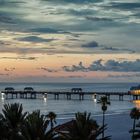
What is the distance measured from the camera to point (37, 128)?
39906 mm

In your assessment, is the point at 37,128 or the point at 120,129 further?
the point at 120,129

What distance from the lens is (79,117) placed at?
47.7 meters

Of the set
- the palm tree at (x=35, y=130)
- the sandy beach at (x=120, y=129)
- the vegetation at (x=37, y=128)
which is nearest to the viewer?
the palm tree at (x=35, y=130)

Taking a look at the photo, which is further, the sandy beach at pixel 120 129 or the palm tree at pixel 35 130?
the sandy beach at pixel 120 129

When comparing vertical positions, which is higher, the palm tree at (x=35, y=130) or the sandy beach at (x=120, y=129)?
the palm tree at (x=35, y=130)

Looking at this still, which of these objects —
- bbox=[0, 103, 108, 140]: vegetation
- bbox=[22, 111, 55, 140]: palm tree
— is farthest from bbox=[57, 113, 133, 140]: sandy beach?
bbox=[22, 111, 55, 140]: palm tree

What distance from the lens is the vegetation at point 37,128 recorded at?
39.9 metres

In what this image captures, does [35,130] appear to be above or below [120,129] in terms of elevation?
above

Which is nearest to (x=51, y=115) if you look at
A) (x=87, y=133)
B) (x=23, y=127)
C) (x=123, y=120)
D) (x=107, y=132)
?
(x=107, y=132)

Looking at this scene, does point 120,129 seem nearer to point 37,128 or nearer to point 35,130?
point 37,128

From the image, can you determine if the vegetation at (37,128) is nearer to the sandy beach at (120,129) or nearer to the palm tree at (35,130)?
the palm tree at (35,130)

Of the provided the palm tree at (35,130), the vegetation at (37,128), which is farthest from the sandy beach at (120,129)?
the palm tree at (35,130)

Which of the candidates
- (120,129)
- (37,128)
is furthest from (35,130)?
(120,129)

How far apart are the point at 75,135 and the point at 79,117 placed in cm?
216
